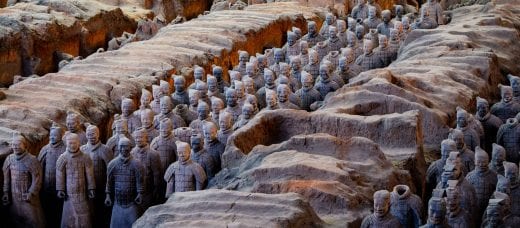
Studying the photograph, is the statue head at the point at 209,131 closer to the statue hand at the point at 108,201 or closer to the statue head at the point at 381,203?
the statue hand at the point at 108,201

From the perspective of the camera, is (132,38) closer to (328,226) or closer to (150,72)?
(150,72)

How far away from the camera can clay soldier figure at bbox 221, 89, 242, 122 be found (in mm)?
12234

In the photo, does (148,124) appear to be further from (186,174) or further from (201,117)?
(186,174)

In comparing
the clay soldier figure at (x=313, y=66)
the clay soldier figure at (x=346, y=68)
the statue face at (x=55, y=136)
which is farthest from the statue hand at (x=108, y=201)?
the clay soldier figure at (x=313, y=66)

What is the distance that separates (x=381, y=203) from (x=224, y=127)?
304cm

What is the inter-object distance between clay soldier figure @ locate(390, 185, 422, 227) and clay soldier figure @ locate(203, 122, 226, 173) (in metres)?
2.36

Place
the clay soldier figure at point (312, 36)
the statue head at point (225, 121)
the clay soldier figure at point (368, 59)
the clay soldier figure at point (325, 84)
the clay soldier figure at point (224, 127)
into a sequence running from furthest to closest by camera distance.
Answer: the clay soldier figure at point (312, 36) → the clay soldier figure at point (368, 59) → the clay soldier figure at point (325, 84) → the statue head at point (225, 121) → the clay soldier figure at point (224, 127)

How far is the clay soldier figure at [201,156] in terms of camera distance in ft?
35.0

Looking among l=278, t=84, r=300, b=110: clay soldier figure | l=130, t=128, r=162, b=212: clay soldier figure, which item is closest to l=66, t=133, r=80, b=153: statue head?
l=130, t=128, r=162, b=212: clay soldier figure

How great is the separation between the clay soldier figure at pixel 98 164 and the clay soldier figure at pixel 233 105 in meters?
1.69

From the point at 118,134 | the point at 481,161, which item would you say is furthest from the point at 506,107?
the point at 118,134

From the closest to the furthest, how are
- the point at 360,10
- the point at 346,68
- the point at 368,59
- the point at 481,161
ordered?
1. the point at 481,161
2. the point at 346,68
3. the point at 368,59
4. the point at 360,10

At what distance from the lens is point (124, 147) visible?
34.3ft

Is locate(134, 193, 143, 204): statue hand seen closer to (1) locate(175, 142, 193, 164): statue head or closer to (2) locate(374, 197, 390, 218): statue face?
(1) locate(175, 142, 193, 164): statue head
